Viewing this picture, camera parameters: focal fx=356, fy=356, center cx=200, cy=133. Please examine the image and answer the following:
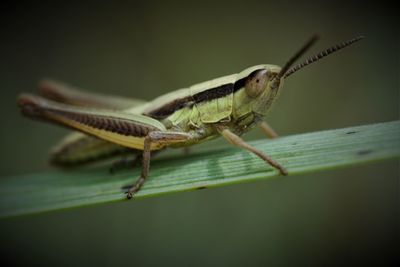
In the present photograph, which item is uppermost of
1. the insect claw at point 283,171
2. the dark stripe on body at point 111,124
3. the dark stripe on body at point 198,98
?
the dark stripe on body at point 198,98

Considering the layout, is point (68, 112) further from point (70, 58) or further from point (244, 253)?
point (70, 58)

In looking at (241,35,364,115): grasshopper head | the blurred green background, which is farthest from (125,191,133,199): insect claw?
the blurred green background

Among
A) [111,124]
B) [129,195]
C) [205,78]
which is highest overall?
[205,78]

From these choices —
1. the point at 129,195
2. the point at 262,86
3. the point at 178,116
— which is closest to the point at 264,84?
the point at 262,86

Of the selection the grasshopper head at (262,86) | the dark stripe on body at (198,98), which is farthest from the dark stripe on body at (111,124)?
the grasshopper head at (262,86)

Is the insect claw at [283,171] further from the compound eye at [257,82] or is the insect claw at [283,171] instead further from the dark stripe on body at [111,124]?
the dark stripe on body at [111,124]

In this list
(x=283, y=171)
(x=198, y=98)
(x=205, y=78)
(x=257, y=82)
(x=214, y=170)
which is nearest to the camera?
(x=283, y=171)

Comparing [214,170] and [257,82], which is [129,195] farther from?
[257,82]
